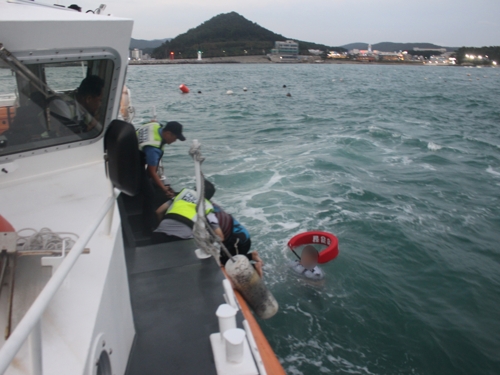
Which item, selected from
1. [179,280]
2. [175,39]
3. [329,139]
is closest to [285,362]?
[179,280]

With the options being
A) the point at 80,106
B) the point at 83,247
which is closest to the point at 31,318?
the point at 83,247

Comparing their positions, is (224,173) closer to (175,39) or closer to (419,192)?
(419,192)

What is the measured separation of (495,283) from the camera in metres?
5.89

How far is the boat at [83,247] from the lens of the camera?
1.61m

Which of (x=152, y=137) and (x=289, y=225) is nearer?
(x=152, y=137)

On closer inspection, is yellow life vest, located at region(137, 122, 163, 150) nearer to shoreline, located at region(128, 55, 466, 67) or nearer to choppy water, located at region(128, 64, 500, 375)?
choppy water, located at region(128, 64, 500, 375)

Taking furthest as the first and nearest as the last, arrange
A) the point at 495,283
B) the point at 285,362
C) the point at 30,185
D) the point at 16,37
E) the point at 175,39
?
the point at 175,39, the point at 495,283, the point at 285,362, the point at 30,185, the point at 16,37

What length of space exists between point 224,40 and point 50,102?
159421 mm

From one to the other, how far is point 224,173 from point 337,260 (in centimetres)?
492

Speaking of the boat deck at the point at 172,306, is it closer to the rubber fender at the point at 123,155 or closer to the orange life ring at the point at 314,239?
the rubber fender at the point at 123,155

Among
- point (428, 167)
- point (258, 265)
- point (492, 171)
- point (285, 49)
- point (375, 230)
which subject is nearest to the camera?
point (258, 265)

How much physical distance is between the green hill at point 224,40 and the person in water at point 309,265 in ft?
420

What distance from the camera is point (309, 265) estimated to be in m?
5.54

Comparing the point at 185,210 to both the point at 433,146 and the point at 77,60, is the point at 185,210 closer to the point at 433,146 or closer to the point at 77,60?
the point at 77,60
